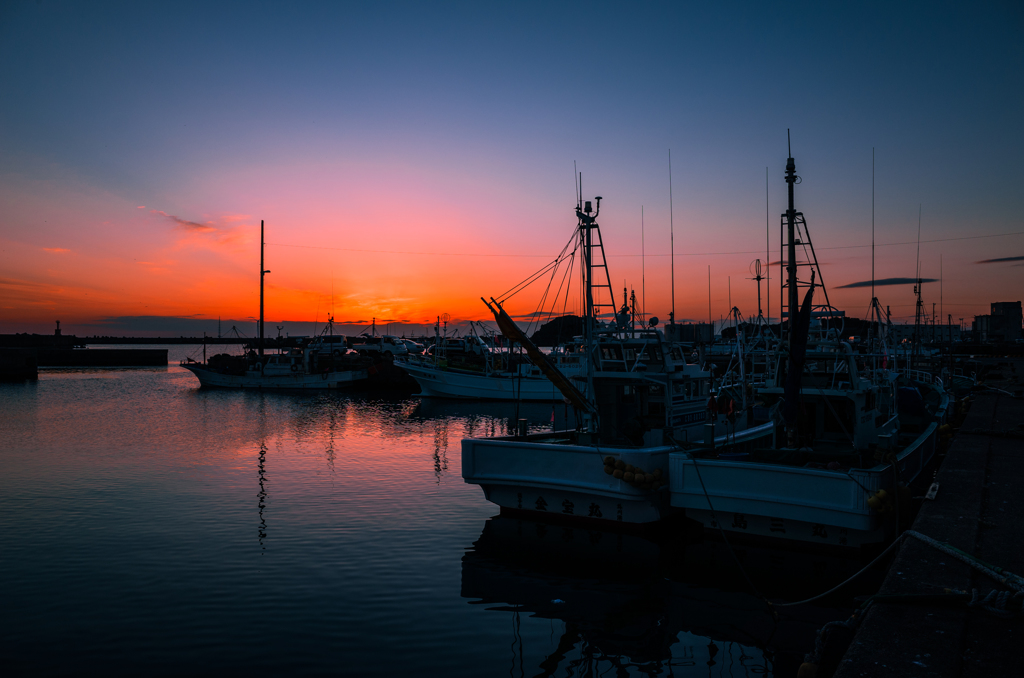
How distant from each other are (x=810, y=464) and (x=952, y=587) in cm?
627

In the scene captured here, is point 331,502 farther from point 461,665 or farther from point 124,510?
point 461,665

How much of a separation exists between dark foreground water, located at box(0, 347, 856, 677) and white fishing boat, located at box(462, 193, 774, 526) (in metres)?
0.89

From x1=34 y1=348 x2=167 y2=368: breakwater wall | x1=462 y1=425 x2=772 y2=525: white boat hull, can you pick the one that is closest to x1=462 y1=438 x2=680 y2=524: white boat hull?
x1=462 y1=425 x2=772 y2=525: white boat hull

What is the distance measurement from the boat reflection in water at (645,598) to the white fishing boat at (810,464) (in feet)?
2.60

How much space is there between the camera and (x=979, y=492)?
1104 cm

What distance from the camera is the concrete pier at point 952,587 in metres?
5.18

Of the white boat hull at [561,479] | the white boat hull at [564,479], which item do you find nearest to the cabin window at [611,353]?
the white boat hull at [564,479]

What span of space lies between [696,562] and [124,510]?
49.1 ft

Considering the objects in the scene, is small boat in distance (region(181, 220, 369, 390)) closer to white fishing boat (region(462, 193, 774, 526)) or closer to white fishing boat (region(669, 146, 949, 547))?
white fishing boat (region(462, 193, 774, 526))

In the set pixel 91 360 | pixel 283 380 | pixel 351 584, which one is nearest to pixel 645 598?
pixel 351 584

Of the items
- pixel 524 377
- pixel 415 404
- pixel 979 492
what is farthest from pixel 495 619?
pixel 524 377

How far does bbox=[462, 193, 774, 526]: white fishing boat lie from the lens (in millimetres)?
13711

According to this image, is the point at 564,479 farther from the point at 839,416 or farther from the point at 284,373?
the point at 284,373

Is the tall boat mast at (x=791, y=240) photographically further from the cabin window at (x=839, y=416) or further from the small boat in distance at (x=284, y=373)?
the small boat in distance at (x=284, y=373)
